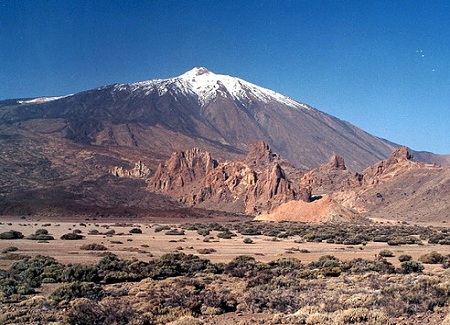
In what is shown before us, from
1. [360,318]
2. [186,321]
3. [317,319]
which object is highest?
[360,318]

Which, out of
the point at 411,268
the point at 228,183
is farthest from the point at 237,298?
the point at 228,183

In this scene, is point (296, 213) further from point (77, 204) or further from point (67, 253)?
point (67, 253)

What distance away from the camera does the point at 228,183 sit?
120 meters

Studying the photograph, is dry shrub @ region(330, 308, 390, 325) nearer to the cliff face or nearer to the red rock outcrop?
the cliff face

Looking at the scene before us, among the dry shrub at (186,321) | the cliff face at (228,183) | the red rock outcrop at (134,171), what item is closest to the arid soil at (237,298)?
the dry shrub at (186,321)

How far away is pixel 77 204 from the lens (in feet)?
329

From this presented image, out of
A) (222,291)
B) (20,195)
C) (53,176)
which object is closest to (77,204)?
(20,195)

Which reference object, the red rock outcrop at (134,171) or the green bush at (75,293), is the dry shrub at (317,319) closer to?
the green bush at (75,293)

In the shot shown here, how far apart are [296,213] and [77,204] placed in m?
47.9

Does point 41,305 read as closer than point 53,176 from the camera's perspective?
Yes

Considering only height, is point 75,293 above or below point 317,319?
below

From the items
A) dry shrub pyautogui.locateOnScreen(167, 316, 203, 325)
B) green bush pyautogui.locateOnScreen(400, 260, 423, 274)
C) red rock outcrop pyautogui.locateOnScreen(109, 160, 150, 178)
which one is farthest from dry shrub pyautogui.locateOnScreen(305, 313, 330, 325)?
red rock outcrop pyautogui.locateOnScreen(109, 160, 150, 178)

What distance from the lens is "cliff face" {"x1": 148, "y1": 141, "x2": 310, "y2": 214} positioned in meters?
105

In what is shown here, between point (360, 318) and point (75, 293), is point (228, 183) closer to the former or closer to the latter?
point (75, 293)
